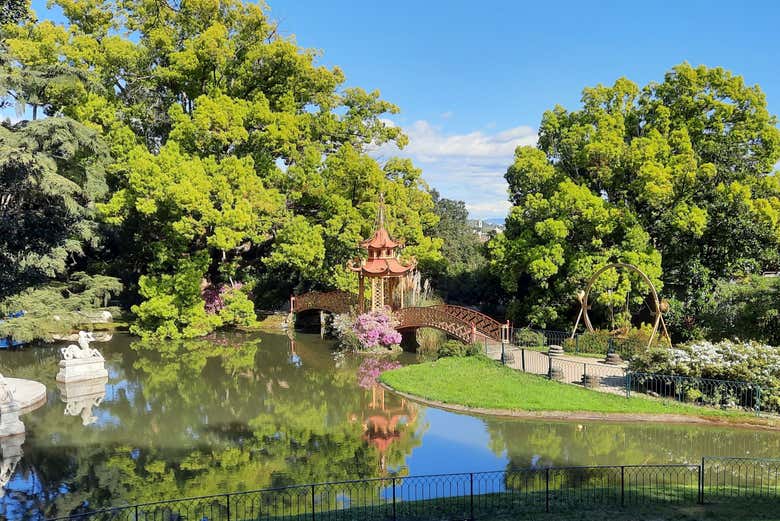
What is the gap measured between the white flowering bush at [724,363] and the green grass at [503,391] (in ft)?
3.60

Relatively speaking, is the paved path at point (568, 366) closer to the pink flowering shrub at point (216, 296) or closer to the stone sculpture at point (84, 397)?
the stone sculpture at point (84, 397)

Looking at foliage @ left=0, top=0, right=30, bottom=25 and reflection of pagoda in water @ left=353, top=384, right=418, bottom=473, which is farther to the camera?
reflection of pagoda in water @ left=353, top=384, right=418, bottom=473

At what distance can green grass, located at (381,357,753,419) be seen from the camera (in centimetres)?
1697

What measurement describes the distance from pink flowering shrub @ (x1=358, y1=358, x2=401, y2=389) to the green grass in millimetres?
582

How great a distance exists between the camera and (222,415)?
58.4ft

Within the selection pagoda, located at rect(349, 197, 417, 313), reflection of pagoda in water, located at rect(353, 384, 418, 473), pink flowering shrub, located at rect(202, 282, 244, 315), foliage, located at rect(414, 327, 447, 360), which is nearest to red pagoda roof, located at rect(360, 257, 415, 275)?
pagoda, located at rect(349, 197, 417, 313)

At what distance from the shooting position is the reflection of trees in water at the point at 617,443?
14016mm

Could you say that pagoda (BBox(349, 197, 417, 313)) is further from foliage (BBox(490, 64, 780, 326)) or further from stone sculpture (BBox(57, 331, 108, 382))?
stone sculpture (BBox(57, 331, 108, 382))

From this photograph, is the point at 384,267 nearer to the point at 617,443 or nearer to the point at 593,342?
the point at 593,342

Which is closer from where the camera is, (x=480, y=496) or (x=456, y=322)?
(x=480, y=496)

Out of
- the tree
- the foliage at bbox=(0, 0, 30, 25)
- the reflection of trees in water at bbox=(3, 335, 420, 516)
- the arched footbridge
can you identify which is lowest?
the reflection of trees in water at bbox=(3, 335, 420, 516)

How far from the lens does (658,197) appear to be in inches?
967

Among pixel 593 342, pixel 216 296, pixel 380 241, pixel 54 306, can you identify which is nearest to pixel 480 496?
pixel 593 342

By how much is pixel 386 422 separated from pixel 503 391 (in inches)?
155
